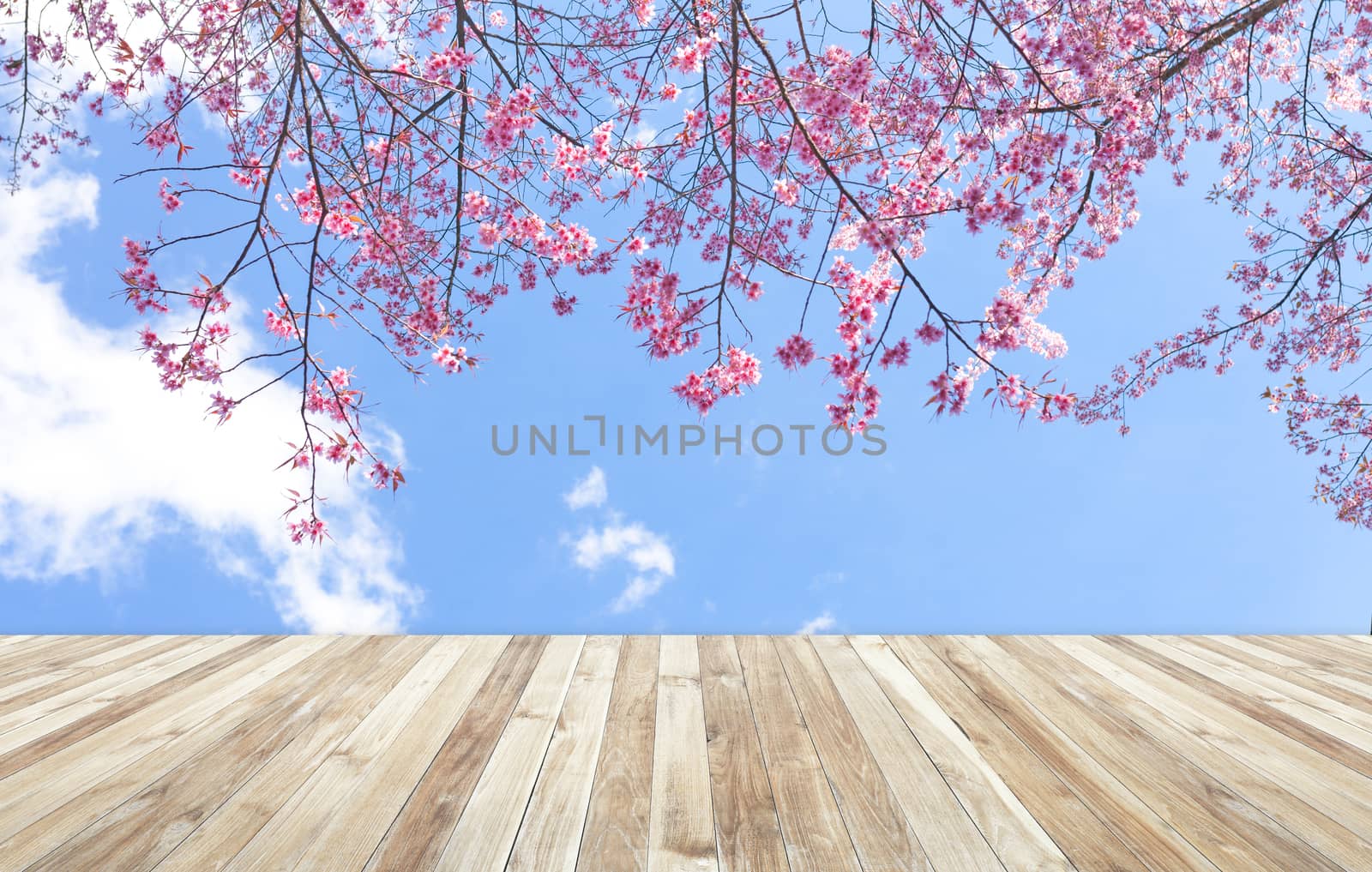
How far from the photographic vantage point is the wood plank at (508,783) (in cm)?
150

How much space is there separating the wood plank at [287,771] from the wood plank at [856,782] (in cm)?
110

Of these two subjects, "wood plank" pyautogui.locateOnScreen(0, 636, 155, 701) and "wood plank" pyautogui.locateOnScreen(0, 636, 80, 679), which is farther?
"wood plank" pyautogui.locateOnScreen(0, 636, 80, 679)

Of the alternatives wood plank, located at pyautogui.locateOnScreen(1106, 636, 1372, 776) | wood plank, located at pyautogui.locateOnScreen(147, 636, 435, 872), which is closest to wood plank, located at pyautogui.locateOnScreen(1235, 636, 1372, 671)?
wood plank, located at pyautogui.locateOnScreen(1106, 636, 1372, 776)


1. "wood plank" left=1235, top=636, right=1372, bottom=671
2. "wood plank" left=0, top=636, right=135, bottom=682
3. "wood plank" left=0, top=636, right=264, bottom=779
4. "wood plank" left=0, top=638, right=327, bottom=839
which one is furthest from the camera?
"wood plank" left=1235, top=636, right=1372, bottom=671

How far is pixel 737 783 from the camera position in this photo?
180 centimetres

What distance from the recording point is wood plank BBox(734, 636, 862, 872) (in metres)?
1.50

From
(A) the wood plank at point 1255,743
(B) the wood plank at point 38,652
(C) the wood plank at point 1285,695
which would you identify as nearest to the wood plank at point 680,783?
(A) the wood plank at point 1255,743

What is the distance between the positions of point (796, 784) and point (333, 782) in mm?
957

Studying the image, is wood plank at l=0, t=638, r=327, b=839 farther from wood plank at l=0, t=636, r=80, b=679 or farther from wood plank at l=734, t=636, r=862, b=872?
wood plank at l=734, t=636, r=862, b=872

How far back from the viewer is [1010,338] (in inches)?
62.8

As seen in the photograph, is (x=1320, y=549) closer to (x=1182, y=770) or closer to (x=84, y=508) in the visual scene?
(x=1182, y=770)

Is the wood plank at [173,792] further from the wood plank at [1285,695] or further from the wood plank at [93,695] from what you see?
the wood plank at [1285,695]

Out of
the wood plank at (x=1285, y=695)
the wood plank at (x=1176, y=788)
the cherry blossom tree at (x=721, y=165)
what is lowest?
the wood plank at (x=1176, y=788)

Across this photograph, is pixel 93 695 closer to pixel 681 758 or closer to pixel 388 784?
pixel 388 784
